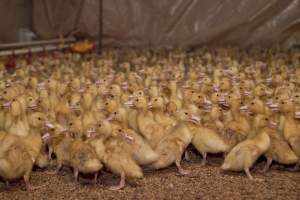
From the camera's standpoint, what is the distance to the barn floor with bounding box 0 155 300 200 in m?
3.20

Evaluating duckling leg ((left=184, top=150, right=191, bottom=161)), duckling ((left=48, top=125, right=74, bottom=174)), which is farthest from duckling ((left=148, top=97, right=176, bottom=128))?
duckling ((left=48, top=125, right=74, bottom=174))

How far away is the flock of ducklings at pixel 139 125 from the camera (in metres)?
3.34

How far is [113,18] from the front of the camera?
8.66 m

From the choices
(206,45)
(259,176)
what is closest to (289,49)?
(206,45)

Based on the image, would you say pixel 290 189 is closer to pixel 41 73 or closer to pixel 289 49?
pixel 41 73

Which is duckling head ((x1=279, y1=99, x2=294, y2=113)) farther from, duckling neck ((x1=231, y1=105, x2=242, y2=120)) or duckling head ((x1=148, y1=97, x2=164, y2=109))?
duckling head ((x1=148, y1=97, x2=164, y2=109))

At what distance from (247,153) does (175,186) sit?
1.78ft

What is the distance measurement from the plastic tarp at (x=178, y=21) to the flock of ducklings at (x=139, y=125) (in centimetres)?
279

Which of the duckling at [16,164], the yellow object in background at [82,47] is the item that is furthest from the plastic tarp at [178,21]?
the duckling at [16,164]

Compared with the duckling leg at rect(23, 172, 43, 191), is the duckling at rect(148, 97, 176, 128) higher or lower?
higher

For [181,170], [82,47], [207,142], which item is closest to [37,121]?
[181,170]

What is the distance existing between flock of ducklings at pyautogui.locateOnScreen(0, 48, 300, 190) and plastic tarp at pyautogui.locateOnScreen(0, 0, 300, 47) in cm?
279

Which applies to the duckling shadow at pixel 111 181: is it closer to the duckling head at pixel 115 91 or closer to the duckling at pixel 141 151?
the duckling at pixel 141 151

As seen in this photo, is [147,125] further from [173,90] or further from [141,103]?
[173,90]
